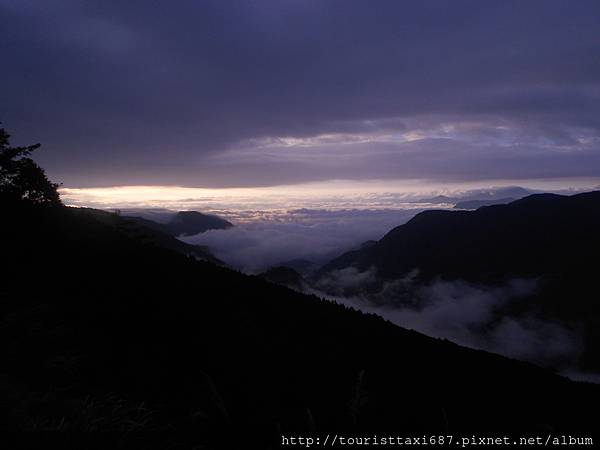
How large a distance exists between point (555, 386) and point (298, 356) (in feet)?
127

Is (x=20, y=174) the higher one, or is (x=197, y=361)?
(x=20, y=174)

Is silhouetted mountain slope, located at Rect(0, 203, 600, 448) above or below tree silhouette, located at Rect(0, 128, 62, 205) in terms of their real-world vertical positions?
below

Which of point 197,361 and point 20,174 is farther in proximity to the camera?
point 20,174

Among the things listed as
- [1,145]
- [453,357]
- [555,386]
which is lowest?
[555,386]

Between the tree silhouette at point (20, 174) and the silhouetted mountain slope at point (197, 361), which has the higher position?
the tree silhouette at point (20, 174)

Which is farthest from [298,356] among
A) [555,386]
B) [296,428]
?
[555,386]

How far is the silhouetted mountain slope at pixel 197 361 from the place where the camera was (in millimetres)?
8199

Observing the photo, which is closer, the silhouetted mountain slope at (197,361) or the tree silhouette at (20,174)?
the silhouetted mountain slope at (197,361)

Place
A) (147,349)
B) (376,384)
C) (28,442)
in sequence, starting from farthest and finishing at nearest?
1. (376,384)
2. (147,349)
3. (28,442)

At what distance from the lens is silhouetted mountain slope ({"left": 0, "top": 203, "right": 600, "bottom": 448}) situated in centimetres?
820

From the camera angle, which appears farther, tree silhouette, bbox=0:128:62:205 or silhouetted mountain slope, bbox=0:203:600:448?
tree silhouette, bbox=0:128:62:205

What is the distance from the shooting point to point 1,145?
34.7 m

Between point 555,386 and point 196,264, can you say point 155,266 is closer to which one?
point 196,264

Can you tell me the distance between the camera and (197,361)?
634 inches
